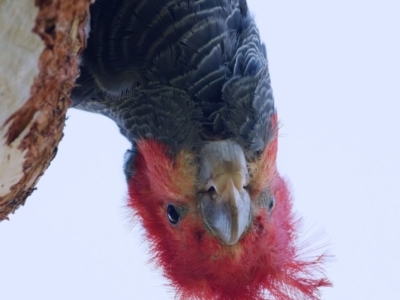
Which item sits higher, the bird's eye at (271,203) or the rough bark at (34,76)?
the bird's eye at (271,203)

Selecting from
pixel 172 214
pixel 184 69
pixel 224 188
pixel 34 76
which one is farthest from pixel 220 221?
pixel 34 76

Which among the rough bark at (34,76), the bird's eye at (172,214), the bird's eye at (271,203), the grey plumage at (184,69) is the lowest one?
the rough bark at (34,76)

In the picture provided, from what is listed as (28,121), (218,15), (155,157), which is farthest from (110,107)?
(28,121)

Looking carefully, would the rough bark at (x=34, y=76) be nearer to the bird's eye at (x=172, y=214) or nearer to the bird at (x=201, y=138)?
the bird at (x=201, y=138)

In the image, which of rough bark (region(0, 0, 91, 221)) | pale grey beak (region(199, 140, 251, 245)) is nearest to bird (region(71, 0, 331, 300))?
pale grey beak (region(199, 140, 251, 245))

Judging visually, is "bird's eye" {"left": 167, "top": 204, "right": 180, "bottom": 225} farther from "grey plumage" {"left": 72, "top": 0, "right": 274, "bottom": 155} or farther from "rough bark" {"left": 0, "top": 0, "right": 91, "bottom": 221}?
"rough bark" {"left": 0, "top": 0, "right": 91, "bottom": 221}

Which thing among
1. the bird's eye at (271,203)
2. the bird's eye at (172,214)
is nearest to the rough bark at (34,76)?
the bird's eye at (172,214)

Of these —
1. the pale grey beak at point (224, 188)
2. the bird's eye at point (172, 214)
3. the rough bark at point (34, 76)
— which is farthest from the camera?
the bird's eye at point (172, 214)

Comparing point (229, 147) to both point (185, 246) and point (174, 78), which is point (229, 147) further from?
point (185, 246)
